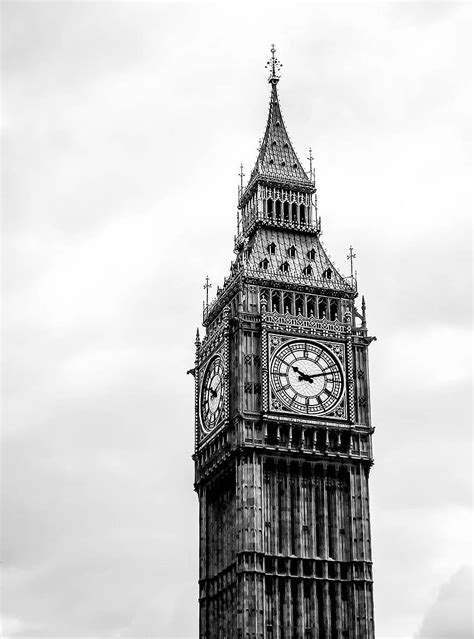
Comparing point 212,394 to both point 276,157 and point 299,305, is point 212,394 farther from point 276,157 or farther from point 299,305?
point 276,157

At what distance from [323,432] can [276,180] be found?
2334 centimetres

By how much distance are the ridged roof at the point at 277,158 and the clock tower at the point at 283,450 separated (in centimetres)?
499

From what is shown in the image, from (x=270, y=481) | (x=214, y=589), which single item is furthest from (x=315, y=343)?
(x=214, y=589)

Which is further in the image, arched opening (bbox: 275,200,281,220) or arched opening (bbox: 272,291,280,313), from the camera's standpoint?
arched opening (bbox: 275,200,281,220)

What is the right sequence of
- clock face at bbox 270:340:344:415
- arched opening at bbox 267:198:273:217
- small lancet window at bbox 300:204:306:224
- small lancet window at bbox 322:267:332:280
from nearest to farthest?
Result: clock face at bbox 270:340:344:415 < small lancet window at bbox 322:267:332:280 < arched opening at bbox 267:198:273:217 < small lancet window at bbox 300:204:306:224

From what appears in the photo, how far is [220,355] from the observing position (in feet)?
405

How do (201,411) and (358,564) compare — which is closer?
(358,564)

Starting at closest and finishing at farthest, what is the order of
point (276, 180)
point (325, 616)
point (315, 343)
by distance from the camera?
point (325, 616)
point (315, 343)
point (276, 180)

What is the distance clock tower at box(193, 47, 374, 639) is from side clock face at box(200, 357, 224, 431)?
0.49 feet

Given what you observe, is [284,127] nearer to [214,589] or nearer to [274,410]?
[274,410]

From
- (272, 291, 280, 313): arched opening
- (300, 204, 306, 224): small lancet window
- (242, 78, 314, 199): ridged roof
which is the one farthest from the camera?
(242, 78, 314, 199): ridged roof

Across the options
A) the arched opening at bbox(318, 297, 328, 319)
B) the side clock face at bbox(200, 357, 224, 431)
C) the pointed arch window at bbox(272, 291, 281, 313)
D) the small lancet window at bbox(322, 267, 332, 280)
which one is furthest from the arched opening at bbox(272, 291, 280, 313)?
the side clock face at bbox(200, 357, 224, 431)

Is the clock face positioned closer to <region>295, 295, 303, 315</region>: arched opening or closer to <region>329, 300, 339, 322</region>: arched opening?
<region>295, 295, 303, 315</region>: arched opening

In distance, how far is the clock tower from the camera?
378ft
